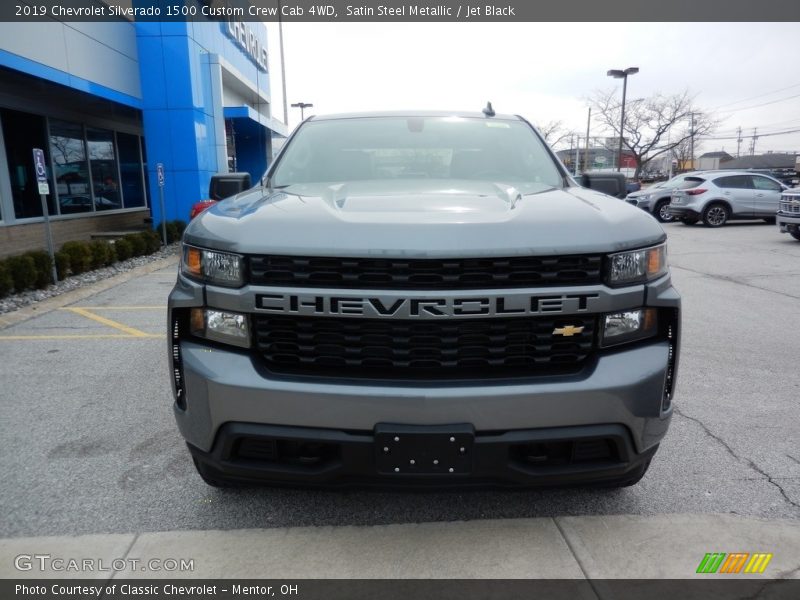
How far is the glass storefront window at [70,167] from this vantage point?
46.0ft

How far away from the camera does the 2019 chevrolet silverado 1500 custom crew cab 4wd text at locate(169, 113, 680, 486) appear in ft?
6.65

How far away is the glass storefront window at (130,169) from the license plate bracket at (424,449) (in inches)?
719

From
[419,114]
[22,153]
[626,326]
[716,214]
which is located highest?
[22,153]

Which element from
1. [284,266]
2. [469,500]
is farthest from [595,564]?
[284,266]

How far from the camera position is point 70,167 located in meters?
14.6

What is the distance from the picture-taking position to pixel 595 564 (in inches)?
90.1

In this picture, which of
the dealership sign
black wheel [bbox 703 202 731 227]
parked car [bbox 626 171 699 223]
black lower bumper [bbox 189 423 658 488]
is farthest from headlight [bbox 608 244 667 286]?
the dealership sign

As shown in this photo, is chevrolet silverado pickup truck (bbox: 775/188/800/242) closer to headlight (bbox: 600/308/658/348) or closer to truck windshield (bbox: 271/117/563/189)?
truck windshield (bbox: 271/117/563/189)

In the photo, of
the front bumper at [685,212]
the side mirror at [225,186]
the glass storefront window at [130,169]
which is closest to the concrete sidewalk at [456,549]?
the side mirror at [225,186]

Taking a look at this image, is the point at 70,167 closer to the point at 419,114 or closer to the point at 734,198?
the point at 419,114

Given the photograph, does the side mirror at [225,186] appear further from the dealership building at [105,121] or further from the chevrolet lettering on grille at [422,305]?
the dealership building at [105,121]

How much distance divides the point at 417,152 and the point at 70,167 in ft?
47.0
